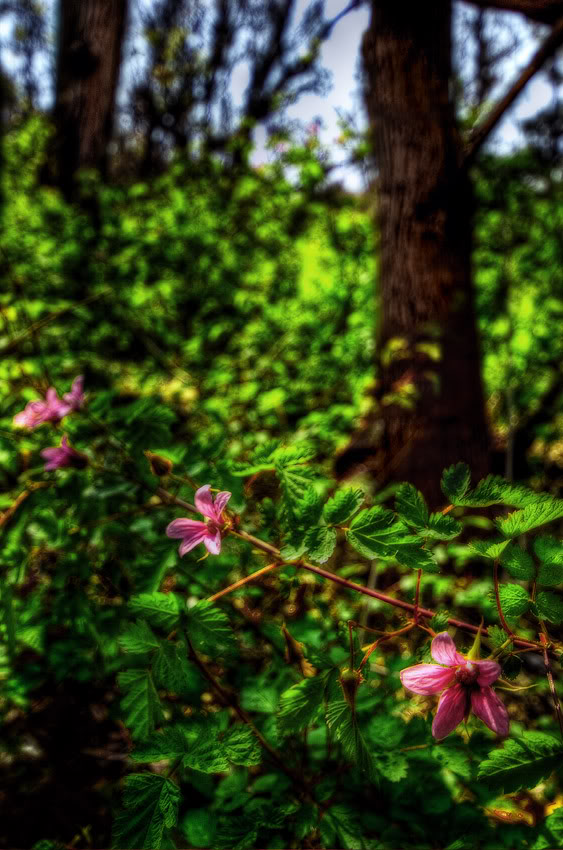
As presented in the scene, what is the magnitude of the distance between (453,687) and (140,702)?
0.42 m

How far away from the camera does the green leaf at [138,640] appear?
0.69 m

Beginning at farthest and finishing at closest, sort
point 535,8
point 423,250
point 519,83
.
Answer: point 423,250, point 519,83, point 535,8

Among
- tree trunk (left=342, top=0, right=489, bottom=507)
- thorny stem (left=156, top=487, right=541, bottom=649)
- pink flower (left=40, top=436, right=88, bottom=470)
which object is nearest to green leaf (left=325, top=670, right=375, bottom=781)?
thorny stem (left=156, top=487, right=541, bottom=649)

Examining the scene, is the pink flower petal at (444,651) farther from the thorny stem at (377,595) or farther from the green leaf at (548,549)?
the green leaf at (548,549)

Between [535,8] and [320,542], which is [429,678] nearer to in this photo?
[320,542]

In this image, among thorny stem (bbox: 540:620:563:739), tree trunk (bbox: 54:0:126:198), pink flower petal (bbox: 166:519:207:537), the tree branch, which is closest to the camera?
thorny stem (bbox: 540:620:563:739)

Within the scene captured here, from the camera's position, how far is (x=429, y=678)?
0.58 meters

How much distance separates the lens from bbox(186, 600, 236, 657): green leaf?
69 centimetres

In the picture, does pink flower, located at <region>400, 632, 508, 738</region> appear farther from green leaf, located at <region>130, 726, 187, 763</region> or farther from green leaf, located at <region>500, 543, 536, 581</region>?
green leaf, located at <region>130, 726, 187, 763</region>

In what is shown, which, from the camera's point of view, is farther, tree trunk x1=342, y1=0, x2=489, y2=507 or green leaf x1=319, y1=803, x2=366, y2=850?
tree trunk x1=342, y1=0, x2=489, y2=507

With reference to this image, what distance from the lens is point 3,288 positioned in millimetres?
3871

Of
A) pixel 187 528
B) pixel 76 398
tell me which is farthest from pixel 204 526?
pixel 76 398

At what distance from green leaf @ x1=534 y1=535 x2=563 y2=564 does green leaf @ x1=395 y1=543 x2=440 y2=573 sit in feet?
0.46

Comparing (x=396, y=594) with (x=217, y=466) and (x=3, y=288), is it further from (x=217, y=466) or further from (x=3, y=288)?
(x=3, y=288)
